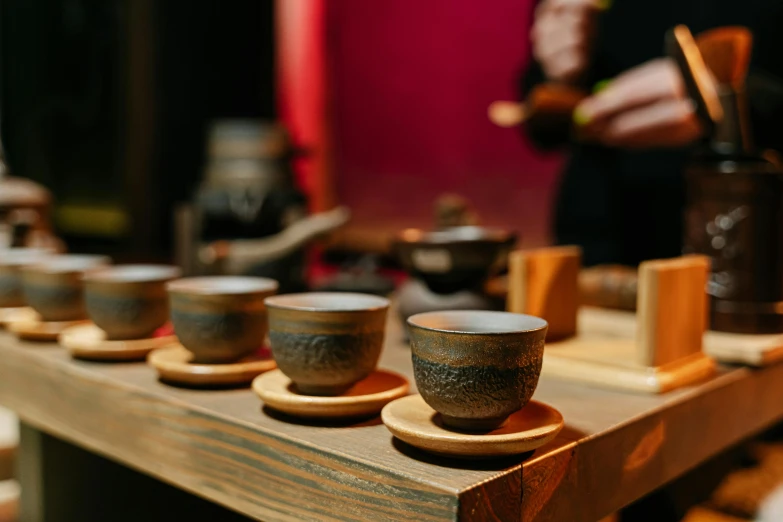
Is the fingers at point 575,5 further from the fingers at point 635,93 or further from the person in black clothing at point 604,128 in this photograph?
the fingers at point 635,93

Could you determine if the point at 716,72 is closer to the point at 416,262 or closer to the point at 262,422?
the point at 416,262

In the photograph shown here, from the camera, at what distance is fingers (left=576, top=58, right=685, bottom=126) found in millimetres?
1875

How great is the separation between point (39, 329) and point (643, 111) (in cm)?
148

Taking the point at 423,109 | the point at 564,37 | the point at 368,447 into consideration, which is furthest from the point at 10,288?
the point at 423,109

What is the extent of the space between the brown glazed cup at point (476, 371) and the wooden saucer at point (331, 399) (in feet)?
0.41

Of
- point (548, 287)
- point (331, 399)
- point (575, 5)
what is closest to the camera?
point (331, 399)

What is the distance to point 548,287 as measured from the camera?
1.32 m

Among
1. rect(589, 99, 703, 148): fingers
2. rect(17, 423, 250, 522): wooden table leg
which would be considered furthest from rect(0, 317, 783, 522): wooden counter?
rect(589, 99, 703, 148): fingers

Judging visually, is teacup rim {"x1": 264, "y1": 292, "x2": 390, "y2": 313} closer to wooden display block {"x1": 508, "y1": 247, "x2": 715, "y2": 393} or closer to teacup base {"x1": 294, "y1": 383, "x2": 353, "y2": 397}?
teacup base {"x1": 294, "y1": 383, "x2": 353, "y2": 397}

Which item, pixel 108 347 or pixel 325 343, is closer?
pixel 325 343

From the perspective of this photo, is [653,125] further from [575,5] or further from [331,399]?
[331,399]

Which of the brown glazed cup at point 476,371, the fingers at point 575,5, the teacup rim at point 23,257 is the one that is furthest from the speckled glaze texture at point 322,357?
the fingers at point 575,5

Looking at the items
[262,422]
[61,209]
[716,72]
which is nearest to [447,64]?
[716,72]

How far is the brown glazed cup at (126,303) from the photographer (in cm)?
125
